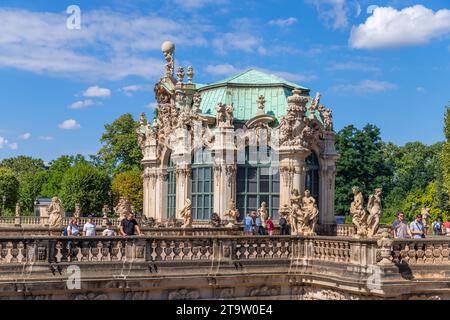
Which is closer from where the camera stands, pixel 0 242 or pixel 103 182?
pixel 0 242

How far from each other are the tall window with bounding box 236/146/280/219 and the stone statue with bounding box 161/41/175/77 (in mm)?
9634

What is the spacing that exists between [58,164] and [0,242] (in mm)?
93171

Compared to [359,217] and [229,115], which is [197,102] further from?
[359,217]

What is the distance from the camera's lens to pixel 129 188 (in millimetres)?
75312

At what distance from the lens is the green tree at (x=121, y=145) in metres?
83.6

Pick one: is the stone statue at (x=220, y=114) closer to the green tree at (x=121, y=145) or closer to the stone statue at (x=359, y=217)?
the stone statue at (x=359, y=217)

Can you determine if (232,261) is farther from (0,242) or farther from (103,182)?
(103,182)

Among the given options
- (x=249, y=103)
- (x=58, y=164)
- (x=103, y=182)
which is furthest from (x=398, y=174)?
(x=249, y=103)

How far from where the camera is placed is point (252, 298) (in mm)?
19516

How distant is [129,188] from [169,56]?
106 ft

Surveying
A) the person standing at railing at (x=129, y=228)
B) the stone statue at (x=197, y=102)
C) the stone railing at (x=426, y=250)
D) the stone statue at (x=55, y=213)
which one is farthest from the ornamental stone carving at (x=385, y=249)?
the stone statue at (x=197, y=102)

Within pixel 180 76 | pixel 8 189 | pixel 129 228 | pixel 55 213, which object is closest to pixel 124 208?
pixel 129 228

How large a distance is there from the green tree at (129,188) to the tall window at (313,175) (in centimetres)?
3922
